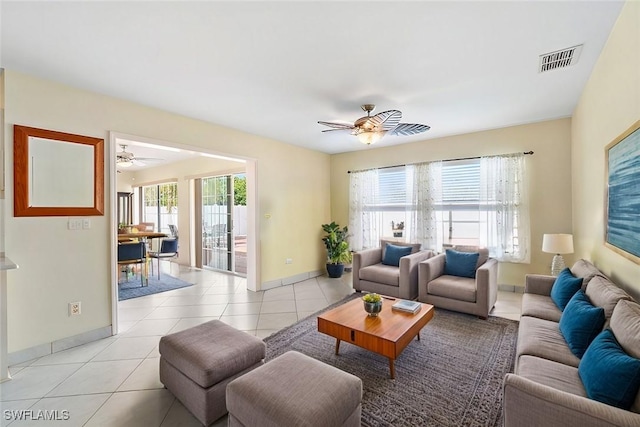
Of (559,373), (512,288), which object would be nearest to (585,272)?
(559,373)

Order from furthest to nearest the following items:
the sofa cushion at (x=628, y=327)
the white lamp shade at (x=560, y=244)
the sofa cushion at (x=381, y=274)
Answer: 1. the sofa cushion at (x=381, y=274)
2. the white lamp shade at (x=560, y=244)
3. the sofa cushion at (x=628, y=327)

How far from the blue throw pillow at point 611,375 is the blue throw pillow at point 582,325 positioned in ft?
1.10

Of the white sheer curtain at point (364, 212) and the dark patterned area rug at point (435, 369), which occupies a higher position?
the white sheer curtain at point (364, 212)

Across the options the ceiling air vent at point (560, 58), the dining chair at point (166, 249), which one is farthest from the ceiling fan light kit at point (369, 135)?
the dining chair at point (166, 249)

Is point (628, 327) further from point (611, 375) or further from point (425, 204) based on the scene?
point (425, 204)

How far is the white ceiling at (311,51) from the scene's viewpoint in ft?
5.77

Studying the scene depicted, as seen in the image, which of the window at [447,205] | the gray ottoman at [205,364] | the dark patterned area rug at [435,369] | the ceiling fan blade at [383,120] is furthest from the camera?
the window at [447,205]

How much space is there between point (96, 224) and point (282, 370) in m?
2.74

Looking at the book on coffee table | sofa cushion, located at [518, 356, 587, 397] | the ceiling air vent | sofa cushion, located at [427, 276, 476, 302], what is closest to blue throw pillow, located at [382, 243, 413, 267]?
sofa cushion, located at [427, 276, 476, 302]

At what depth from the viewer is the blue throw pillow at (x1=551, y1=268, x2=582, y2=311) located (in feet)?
7.57

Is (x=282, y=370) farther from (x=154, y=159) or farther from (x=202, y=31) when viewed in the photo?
(x=154, y=159)

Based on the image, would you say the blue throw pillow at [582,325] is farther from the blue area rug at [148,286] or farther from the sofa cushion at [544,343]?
the blue area rug at [148,286]

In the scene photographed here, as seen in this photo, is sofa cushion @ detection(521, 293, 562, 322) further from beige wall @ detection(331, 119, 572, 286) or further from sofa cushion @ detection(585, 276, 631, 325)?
beige wall @ detection(331, 119, 572, 286)

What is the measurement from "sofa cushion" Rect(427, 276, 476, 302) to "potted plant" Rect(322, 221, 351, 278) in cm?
206
